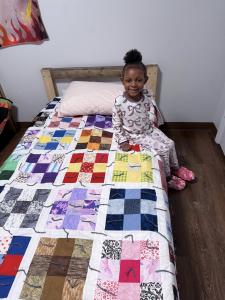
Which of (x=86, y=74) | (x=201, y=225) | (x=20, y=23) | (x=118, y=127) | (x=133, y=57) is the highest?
(x=20, y=23)

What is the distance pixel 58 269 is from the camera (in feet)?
3.07

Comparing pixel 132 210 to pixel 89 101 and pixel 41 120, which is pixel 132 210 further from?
pixel 41 120

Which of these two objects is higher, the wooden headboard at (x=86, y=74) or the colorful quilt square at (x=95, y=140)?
the wooden headboard at (x=86, y=74)

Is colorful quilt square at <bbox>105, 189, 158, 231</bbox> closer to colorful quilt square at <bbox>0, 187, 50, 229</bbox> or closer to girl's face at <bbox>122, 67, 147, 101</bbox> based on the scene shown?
colorful quilt square at <bbox>0, 187, 50, 229</bbox>

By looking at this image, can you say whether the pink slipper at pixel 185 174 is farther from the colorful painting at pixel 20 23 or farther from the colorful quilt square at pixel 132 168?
the colorful painting at pixel 20 23

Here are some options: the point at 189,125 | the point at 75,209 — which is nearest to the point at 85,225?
the point at 75,209

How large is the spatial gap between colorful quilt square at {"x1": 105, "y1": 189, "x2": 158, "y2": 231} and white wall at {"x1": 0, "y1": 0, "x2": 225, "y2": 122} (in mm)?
1424

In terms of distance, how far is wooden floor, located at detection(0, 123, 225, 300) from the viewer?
130cm

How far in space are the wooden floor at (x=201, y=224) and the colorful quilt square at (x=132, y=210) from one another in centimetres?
54

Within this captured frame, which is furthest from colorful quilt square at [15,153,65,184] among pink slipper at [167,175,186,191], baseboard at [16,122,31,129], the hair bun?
baseboard at [16,122,31,129]

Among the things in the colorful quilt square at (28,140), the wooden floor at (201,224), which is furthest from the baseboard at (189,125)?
the colorful quilt square at (28,140)

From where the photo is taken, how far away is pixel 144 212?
3.65ft

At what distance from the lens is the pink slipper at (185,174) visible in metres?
1.87

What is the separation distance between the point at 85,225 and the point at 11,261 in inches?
13.8
